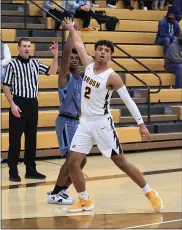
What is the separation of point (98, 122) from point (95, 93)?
331 millimetres

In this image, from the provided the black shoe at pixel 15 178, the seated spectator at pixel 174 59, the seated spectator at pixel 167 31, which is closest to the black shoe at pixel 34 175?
the black shoe at pixel 15 178

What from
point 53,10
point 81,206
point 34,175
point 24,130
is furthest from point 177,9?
point 81,206

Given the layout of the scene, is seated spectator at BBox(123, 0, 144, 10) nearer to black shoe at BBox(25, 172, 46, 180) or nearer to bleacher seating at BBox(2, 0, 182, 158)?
bleacher seating at BBox(2, 0, 182, 158)

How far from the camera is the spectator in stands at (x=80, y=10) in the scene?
15.5 meters

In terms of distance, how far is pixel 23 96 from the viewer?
950 centimetres

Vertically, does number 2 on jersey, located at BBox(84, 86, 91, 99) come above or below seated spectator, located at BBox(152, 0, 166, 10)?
below

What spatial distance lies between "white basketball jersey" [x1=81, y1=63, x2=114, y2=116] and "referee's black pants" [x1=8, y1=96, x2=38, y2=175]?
83.1 inches

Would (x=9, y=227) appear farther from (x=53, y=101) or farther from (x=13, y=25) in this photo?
(x=13, y=25)

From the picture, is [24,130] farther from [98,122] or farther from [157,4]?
[157,4]

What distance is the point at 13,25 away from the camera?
584 inches

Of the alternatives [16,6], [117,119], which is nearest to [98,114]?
[117,119]

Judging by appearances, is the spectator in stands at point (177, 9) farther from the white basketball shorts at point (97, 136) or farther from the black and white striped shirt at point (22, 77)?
the white basketball shorts at point (97, 136)

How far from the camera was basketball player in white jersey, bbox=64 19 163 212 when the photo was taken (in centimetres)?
749

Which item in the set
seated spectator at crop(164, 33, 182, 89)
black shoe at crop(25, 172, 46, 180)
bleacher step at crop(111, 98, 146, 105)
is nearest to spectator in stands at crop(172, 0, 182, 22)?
seated spectator at crop(164, 33, 182, 89)
